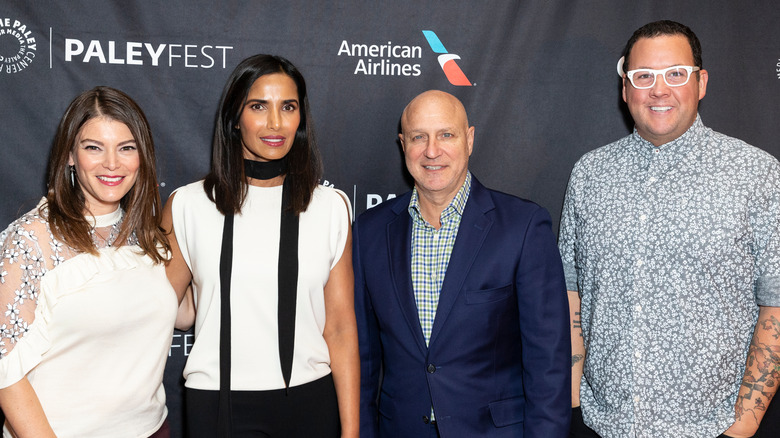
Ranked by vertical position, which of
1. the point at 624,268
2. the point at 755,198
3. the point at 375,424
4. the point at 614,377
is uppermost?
the point at 755,198

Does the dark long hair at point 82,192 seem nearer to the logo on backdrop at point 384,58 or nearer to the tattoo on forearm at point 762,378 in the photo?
the logo on backdrop at point 384,58

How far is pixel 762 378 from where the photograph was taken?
2.16m

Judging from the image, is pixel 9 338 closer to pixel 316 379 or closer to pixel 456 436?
pixel 316 379

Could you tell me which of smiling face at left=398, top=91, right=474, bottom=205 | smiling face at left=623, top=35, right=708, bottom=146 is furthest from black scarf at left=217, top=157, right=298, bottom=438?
smiling face at left=623, top=35, right=708, bottom=146

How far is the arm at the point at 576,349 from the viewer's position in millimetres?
2432

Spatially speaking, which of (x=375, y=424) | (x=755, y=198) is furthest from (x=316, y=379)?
(x=755, y=198)

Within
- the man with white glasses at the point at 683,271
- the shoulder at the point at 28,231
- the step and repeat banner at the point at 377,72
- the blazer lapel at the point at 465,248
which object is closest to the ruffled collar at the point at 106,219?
the shoulder at the point at 28,231

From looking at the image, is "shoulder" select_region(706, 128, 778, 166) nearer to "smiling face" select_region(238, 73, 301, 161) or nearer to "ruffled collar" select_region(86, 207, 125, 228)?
"smiling face" select_region(238, 73, 301, 161)

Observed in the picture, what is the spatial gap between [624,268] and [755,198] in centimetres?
48

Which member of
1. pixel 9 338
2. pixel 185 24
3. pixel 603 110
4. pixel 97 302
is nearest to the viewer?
pixel 9 338

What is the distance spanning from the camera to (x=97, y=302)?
1856mm

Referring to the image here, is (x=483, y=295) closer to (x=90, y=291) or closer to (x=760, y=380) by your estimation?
(x=760, y=380)

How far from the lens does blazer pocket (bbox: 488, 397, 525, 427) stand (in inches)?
81.9

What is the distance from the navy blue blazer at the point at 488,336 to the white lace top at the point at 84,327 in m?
0.77
